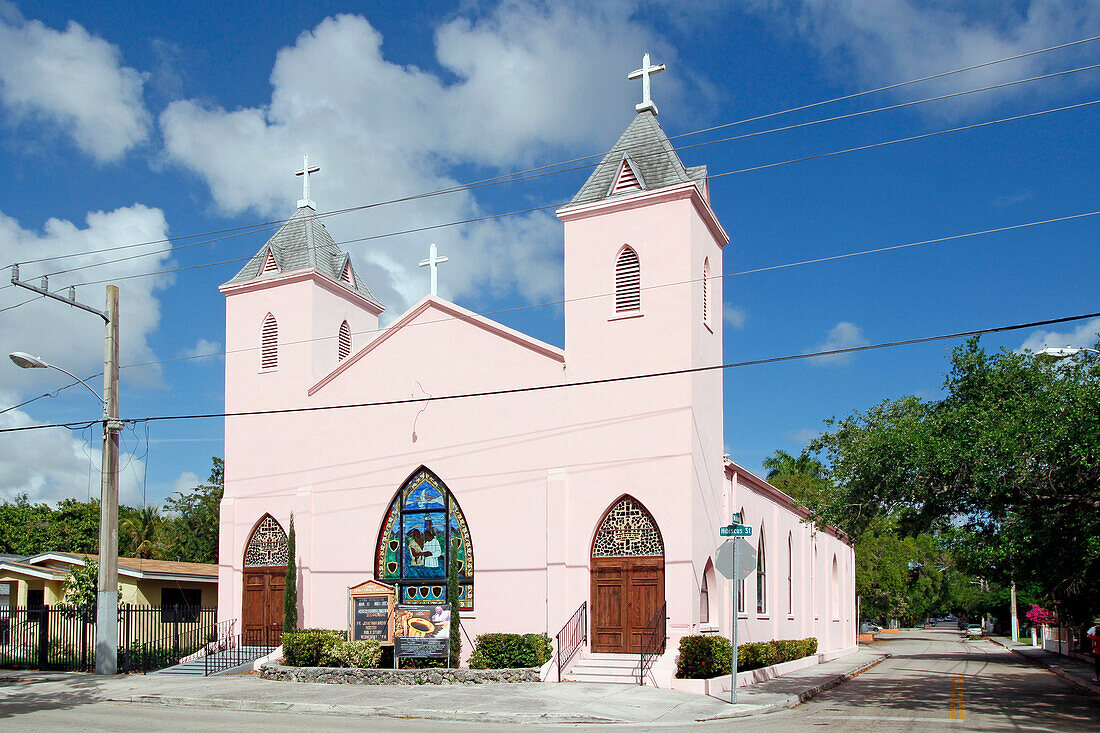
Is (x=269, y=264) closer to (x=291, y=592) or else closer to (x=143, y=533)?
(x=291, y=592)

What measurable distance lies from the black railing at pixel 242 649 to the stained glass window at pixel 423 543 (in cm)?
321

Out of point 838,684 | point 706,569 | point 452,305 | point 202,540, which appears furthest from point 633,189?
point 202,540

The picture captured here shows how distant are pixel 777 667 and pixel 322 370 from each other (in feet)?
47.7

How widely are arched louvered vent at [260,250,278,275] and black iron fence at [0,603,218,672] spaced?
9.64m

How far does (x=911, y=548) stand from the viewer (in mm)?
58688

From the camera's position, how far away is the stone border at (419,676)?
20.4m

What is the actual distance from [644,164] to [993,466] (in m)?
11.2

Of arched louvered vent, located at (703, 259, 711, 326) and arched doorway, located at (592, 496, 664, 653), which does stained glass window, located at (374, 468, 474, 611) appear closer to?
arched doorway, located at (592, 496, 664, 653)

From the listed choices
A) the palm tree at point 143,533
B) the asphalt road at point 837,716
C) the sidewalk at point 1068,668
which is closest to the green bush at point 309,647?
the asphalt road at point 837,716

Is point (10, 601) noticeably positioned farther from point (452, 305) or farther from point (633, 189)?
point (633, 189)

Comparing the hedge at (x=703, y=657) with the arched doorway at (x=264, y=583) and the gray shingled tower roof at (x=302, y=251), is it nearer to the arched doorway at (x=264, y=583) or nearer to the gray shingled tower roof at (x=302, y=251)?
the arched doorway at (x=264, y=583)

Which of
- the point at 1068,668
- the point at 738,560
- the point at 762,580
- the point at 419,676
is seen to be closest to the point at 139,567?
the point at 419,676

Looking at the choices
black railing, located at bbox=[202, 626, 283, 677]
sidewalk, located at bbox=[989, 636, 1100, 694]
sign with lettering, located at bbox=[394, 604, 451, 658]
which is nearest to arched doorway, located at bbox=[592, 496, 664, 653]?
sign with lettering, located at bbox=[394, 604, 451, 658]

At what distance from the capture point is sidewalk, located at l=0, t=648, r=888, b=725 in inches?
643
